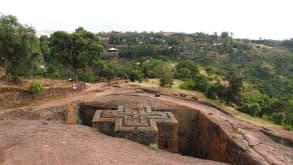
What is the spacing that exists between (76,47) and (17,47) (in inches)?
153

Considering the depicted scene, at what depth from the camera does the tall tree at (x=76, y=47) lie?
760 inches

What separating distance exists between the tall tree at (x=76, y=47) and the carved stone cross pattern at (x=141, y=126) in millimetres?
8795

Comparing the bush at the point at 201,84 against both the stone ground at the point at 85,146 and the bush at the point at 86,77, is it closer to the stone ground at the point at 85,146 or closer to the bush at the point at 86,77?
the stone ground at the point at 85,146

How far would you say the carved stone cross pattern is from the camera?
9344 millimetres

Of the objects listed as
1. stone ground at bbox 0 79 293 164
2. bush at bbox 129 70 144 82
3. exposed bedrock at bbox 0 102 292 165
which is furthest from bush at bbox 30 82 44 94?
bush at bbox 129 70 144 82

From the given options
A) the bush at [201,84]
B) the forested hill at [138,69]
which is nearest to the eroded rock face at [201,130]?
the forested hill at [138,69]

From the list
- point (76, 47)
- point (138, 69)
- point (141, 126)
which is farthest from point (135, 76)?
point (141, 126)

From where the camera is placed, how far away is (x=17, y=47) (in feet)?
55.8

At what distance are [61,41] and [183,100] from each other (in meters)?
8.75

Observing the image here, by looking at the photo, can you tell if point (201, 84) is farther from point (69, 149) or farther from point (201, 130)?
point (69, 149)

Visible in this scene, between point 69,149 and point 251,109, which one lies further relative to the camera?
point 251,109

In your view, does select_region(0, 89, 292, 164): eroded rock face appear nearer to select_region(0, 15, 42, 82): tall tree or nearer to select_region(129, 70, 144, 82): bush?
select_region(0, 15, 42, 82): tall tree

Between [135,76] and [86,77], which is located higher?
[135,76]

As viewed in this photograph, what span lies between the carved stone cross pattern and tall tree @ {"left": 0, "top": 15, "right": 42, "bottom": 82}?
27.1ft
